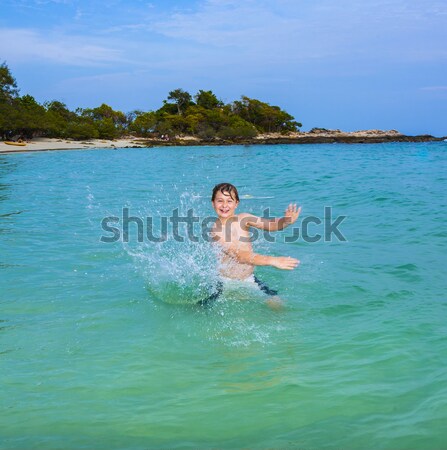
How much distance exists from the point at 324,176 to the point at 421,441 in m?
20.3

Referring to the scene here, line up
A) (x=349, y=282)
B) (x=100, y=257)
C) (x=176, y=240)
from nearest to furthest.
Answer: (x=349, y=282) < (x=100, y=257) < (x=176, y=240)

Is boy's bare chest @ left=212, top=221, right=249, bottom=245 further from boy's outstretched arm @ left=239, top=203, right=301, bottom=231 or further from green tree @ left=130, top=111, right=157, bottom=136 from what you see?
green tree @ left=130, top=111, right=157, bottom=136

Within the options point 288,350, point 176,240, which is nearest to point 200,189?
point 176,240

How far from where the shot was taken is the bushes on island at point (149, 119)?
6131 cm

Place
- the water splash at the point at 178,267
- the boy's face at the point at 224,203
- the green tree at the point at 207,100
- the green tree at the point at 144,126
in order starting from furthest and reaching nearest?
the green tree at the point at 207,100 → the green tree at the point at 144,126 → the water splash at the point at 178,267 → the boy's face at the point at 224,203

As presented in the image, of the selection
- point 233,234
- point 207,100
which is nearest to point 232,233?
point 233,234

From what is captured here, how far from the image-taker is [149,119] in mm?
91562

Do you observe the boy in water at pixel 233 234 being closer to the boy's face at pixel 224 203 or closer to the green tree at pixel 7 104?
the boy's face at pixel 224 203

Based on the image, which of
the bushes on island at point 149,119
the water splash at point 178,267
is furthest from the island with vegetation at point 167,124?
the water splash at point 178,267

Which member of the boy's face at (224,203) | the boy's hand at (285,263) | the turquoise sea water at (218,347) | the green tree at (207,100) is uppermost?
Answer: the green tree at (207,100)

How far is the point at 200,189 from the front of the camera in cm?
2075

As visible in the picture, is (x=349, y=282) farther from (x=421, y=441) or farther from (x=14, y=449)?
(x=14, y=449)

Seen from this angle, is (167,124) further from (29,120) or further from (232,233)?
(232,233)

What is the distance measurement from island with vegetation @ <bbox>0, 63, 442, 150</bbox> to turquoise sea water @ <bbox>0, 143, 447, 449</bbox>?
53433mm
